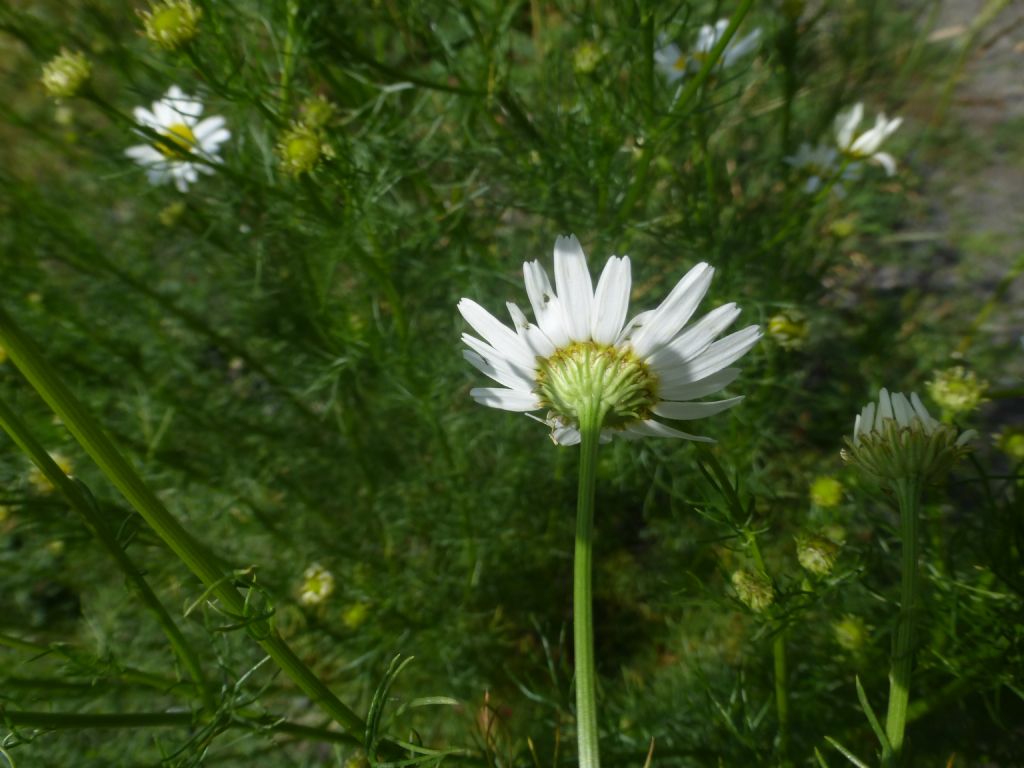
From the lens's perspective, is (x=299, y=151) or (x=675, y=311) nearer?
(x=675, y=311)

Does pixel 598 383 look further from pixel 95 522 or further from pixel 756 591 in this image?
pixel 95 522

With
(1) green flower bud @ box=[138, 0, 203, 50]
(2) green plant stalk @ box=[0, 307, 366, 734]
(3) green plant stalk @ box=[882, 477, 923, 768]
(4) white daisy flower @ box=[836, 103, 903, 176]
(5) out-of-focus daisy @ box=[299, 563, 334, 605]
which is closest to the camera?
(2) green plant stalk @ box=[0, 307, 366, 734]

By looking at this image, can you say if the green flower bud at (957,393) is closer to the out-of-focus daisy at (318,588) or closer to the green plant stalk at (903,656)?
the green plant stalk at (903,656)

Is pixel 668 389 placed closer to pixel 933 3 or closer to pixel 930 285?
pixel 930 285

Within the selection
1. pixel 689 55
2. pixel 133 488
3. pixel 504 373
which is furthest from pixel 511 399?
pixel 689 55

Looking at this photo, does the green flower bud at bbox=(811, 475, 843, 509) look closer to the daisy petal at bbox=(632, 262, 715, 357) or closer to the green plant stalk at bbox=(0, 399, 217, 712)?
the daisy petal at bbox=(632, 262, 715, 357)

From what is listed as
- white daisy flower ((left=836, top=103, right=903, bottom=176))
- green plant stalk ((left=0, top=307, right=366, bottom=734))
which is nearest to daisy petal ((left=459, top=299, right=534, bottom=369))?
green plant stalk ((left=0, top=307, right=366, bottom=734))
